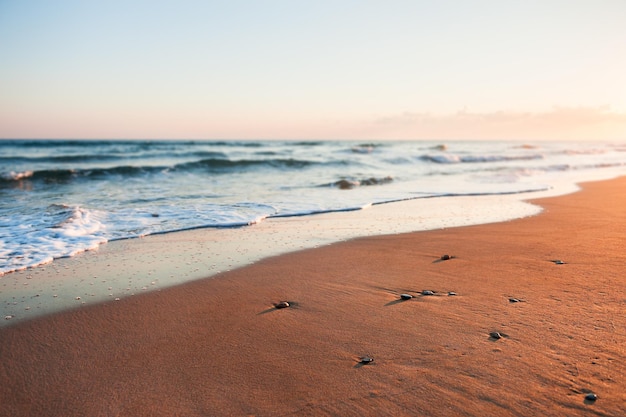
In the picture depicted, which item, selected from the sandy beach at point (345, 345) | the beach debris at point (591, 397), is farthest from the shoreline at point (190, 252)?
the beach debris at point (591, 397)

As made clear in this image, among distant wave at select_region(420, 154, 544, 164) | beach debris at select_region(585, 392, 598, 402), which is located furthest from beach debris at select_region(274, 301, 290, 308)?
distant wave at select_region(420, 154, 544, 164)

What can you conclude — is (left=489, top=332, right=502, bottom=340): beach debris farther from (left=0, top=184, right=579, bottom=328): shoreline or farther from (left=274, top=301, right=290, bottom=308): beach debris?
(left=0, top=184, right=579, bottom=328): shoreline

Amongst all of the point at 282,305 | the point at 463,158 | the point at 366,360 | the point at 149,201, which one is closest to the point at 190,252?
the point at 282,305

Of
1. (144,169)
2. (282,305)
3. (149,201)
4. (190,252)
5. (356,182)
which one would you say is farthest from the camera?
(144,169)

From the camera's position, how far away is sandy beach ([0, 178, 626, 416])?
96.1 inches

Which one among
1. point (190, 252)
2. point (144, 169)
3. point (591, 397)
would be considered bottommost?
point (190, 252)

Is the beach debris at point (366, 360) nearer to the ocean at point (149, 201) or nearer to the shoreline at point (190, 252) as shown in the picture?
the shoreline at point (190, 252)

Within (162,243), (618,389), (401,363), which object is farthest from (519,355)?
(162,243)

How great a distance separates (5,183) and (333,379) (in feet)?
54.4

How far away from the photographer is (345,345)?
3.09 metres

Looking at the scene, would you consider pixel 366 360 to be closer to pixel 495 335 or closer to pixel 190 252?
pixel 495 335

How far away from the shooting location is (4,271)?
197 inches

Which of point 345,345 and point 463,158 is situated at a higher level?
point 463,158

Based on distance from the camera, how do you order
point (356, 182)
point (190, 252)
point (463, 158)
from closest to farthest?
1. point (190, 252)
2. point (356, 182)
3. point (463, 158)
